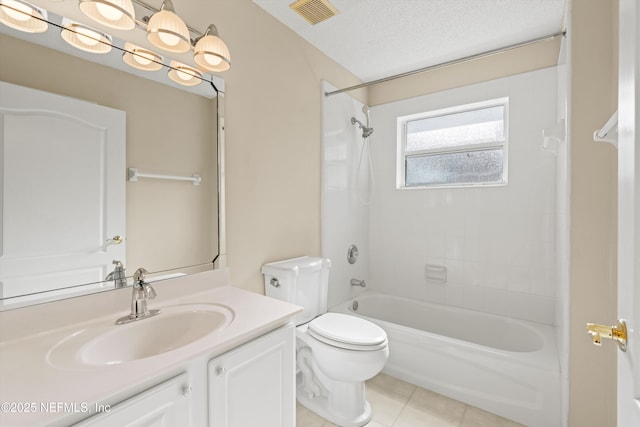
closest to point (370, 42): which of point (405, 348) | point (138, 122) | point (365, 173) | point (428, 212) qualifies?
point (365, 173)

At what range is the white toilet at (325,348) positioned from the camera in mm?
1505

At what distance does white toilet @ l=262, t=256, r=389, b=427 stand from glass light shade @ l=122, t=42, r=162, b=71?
3.88 ft

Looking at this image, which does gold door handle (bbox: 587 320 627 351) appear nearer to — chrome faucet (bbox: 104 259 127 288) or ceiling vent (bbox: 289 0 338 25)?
chrome faucet (bbox: 104 259 127 288)

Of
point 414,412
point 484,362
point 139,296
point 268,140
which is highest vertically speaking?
point 268,140

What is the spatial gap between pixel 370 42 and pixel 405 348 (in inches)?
89.1

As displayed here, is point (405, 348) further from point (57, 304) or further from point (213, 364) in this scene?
point (57, 304)

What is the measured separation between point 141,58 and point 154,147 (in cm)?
38

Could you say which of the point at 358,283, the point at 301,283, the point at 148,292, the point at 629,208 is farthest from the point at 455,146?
the point at 148,292

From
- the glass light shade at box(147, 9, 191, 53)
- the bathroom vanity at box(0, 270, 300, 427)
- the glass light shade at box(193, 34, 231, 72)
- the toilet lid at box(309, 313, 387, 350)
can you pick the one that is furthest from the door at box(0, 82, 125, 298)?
the toilet lid at box(309, 313, 387, 350)

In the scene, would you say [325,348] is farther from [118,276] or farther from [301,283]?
[118,276]

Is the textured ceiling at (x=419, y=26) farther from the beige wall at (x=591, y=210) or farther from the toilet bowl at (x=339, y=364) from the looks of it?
the toilet bowl at (x=339, y=364)

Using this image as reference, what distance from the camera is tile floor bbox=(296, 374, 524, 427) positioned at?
1617mm

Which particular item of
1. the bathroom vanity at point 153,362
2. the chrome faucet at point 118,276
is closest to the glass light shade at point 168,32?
the chrome faucet at point 118,276

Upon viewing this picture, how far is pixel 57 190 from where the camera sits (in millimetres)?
996
